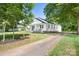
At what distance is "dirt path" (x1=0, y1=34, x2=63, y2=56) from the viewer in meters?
3.95

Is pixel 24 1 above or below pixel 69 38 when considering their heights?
above

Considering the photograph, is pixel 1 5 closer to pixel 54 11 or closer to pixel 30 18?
pixel 30 18

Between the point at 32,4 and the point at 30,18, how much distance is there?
19 centimetres

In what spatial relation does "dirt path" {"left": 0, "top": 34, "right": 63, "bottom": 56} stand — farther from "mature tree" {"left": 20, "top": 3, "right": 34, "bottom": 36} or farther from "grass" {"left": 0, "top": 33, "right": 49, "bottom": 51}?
"mature tree" {"left": 20, "top": 3, "right": 34, "bottom": 36}

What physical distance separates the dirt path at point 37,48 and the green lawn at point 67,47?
7 centimetres

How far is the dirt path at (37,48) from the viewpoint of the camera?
395cm

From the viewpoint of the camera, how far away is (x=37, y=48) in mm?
4023

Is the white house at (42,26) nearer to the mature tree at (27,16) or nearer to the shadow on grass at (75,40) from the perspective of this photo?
the mature tree at (27,16)

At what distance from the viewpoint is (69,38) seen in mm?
4059

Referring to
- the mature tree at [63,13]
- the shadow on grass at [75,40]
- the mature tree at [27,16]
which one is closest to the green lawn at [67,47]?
the shadow on grass at [75,40]

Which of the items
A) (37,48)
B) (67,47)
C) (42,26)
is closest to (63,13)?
(42,26)

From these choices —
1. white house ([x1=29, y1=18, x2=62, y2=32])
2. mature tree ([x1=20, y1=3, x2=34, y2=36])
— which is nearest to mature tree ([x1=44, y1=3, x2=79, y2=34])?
white house ([x1=29, y1=18, x2=62, y2=32])

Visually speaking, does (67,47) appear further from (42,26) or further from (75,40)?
(42,26)

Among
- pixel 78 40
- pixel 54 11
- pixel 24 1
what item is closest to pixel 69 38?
pixel 78 40
